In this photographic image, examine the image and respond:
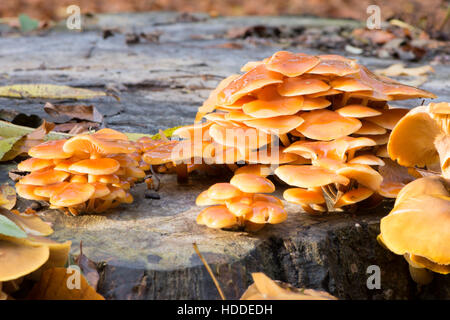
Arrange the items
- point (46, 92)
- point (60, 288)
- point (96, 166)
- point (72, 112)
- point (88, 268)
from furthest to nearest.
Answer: point (46, 92) < point (72, 112) < point (96, 166) < point (88, 268) < point (60, 288)

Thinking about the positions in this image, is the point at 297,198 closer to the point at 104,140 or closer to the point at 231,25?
the point at 104,140

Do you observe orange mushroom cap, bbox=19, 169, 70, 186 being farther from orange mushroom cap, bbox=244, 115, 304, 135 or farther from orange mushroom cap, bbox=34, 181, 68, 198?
orange mushroom cap, bbox=244, 115, 304, 135

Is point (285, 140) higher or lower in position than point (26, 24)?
higher

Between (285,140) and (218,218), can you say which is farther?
(285,140)

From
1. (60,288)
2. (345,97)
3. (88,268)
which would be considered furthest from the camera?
(345,97)

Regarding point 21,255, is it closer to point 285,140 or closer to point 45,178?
point 45,178

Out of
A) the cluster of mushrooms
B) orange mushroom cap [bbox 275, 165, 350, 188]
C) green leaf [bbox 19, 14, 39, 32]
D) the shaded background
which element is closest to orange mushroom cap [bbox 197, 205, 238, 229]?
orange mushroom cap [bbox 275, 165, 350, 188]

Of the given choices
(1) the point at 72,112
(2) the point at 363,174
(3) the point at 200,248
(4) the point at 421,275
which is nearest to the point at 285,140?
(2) the point at 363,174
